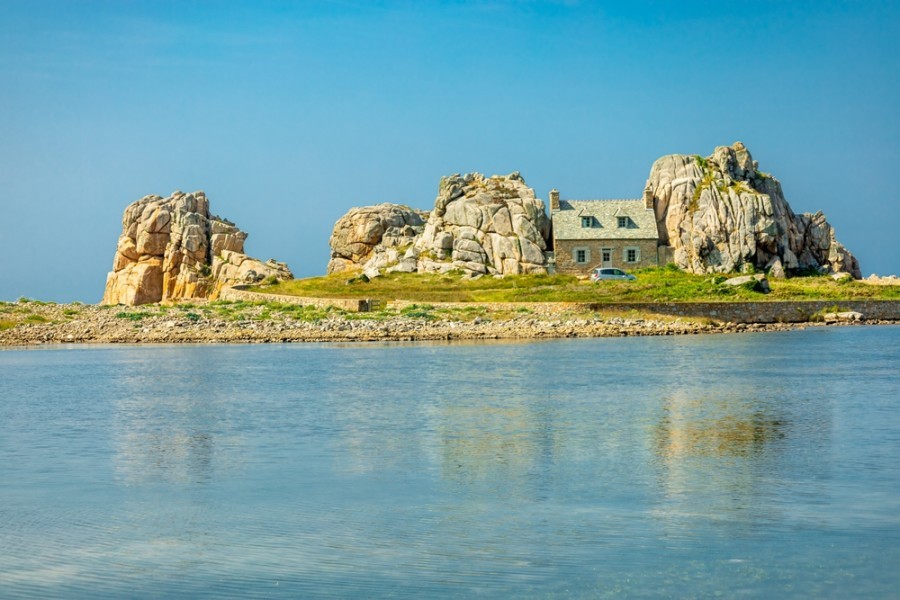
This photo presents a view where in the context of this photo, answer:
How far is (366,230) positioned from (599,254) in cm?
2066

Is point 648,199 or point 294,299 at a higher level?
point 648,199

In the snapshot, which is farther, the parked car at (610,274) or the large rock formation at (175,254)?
the large rock formation at (175,254)

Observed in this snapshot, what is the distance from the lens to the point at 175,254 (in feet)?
287

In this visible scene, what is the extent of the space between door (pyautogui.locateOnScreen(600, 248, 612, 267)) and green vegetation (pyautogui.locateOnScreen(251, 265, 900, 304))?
2.64 metres

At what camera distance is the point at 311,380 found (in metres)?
34.7

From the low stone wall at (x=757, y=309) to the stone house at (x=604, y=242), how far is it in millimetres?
13563

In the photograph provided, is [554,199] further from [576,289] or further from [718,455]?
[718,455]

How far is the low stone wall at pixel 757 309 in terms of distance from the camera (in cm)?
5969

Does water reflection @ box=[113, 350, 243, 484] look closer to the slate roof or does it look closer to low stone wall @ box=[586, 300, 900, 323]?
→ low stone wall @ box=[586, 300, 900, 323]

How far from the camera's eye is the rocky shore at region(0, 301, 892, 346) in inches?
2211

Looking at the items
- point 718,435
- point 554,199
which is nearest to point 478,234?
point 554,199

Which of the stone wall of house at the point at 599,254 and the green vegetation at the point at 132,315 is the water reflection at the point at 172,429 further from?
the stone wall of house at the point at 599,254

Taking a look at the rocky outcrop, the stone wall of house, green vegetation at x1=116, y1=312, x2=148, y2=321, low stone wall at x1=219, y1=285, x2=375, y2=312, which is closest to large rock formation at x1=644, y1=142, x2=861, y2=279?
the stone wall of house

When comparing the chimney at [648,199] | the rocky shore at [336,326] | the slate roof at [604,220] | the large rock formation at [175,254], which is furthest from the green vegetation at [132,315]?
the chimney at [648,199]
